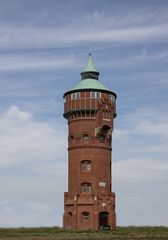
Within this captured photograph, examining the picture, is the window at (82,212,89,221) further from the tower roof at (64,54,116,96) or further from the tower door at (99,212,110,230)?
the tower roof at (64,54,116,96)

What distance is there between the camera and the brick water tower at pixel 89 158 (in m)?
75.1

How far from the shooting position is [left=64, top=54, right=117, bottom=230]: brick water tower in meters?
75.1

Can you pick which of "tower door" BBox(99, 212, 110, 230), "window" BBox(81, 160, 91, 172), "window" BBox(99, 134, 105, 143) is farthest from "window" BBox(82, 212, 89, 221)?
"window" BBox(99, 134, 105, 143)

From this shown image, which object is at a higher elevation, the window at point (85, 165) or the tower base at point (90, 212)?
the window at point (85, 165)

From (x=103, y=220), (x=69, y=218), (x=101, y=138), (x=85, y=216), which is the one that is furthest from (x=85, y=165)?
(x=103, y=220)

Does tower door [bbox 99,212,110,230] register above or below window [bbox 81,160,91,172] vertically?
below

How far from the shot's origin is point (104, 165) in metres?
77.0

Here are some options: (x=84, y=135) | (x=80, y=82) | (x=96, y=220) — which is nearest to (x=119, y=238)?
(x=96, y=220)

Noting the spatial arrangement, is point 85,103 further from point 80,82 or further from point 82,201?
point 82,201

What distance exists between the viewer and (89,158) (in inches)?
3007

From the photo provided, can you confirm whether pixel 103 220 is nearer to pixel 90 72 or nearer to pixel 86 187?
pixel 86 187

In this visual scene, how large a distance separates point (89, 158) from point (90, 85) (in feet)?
32.8

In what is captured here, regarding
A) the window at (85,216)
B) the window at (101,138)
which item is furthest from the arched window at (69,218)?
the window at (101,138)

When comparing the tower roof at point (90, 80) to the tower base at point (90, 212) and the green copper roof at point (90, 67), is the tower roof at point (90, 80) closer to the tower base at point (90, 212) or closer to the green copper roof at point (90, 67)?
the green copper roof at point (90, 67)
